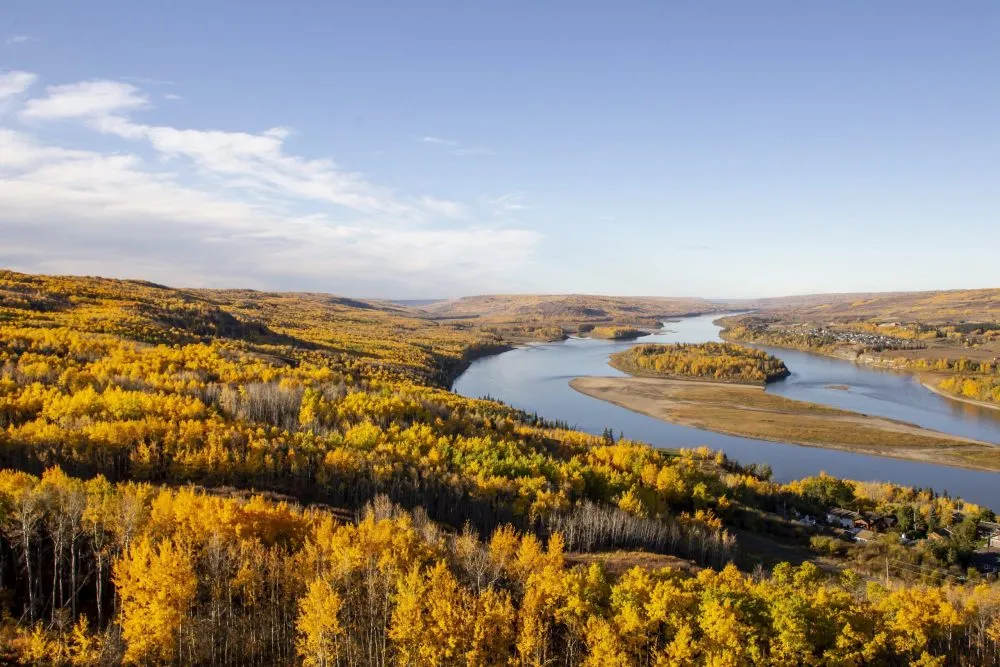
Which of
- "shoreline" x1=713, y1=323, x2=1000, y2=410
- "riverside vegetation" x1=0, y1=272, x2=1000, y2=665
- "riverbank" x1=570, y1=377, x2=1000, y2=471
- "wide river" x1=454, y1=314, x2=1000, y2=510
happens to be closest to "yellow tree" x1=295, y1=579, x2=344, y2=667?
"riverside vegetation" x1=0, y1=272, x2=1000, y2=665

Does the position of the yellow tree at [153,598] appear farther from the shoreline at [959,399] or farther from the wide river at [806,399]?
the shoreline at [959,399]

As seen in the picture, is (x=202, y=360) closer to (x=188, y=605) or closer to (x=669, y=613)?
(x=188, y=605)

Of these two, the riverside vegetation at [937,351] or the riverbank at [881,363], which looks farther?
the riverside vegetation at [937,351]

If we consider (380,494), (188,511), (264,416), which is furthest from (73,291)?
(188,511)

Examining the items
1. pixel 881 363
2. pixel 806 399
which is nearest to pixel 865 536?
pixel 806 399

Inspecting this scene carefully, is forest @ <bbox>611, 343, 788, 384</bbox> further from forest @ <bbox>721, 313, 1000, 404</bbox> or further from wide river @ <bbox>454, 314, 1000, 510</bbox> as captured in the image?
forest @ <bbox>721, 313, 1000, 404</bbox>

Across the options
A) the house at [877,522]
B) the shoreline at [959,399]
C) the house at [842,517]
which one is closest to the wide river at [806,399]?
the shoreline at [959,399]
